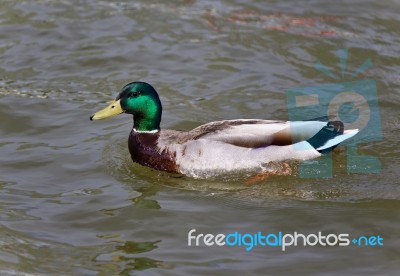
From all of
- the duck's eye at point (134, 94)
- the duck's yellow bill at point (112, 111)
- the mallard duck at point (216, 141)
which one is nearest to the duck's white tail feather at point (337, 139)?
the mallard duck at point (216, 141)

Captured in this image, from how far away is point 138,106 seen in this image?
873 cm

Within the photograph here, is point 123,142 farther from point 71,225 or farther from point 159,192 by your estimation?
point 71,225

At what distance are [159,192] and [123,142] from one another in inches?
58.7

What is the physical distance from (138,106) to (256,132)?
124 cm

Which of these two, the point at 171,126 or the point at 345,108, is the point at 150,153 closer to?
the point at 171,126

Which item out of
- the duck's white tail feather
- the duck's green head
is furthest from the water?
the duck's green head

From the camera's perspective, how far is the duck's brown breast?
28.0 feet

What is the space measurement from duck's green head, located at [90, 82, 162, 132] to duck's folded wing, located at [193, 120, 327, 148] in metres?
0.53

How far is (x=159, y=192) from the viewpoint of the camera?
8.16 metres

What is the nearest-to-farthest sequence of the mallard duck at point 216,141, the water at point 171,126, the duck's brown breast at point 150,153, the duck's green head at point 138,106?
the water at point 171,126, the mallard duck at point 216,141, the duck's brown breast at point 150,153, the duck's green head at point 138,106

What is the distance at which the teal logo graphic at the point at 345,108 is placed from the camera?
862cm

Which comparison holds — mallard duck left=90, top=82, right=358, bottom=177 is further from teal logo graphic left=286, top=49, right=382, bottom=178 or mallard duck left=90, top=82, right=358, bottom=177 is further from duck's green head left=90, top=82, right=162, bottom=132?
teal logo graphic left=286, top=49, right=382, bottom=178

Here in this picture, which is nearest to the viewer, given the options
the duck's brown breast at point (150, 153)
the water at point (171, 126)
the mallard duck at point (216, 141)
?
the water at point (171, 126)

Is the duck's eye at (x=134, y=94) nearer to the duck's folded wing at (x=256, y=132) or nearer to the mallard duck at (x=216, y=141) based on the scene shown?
the mallard duck at (x=216, y=141)
